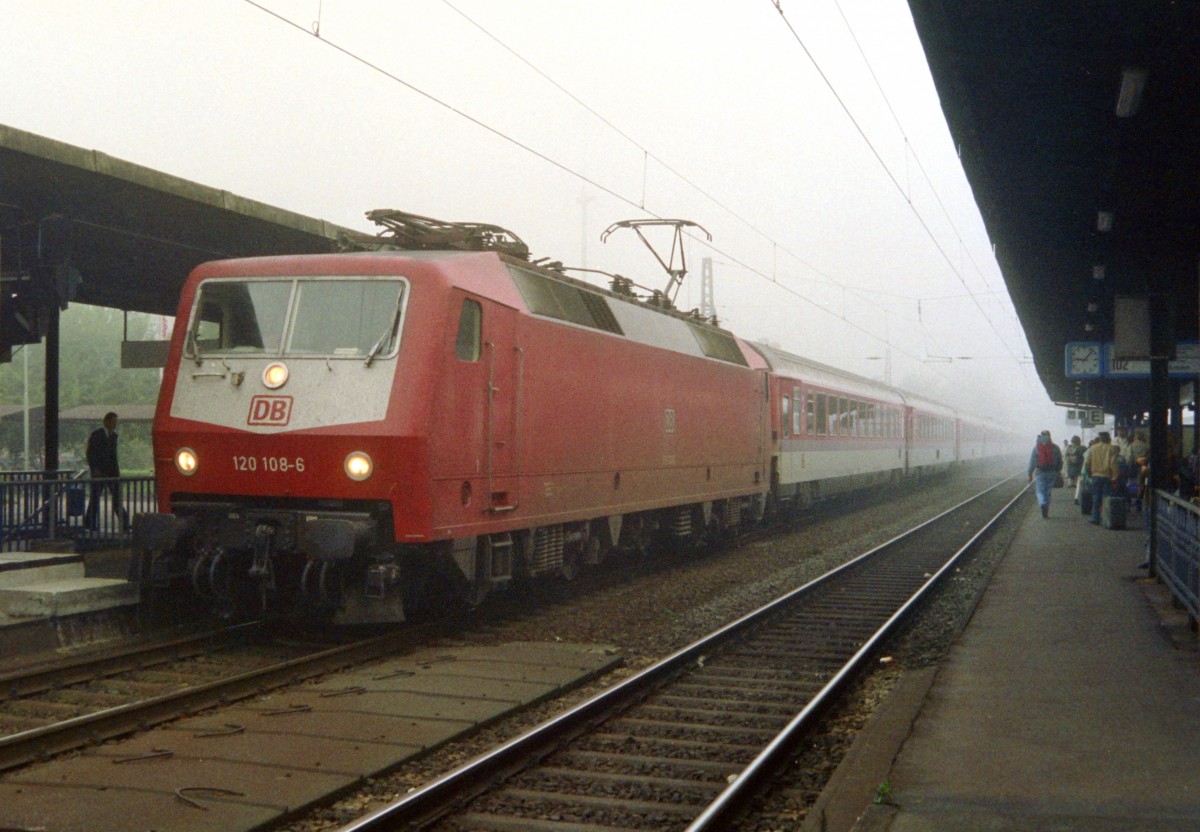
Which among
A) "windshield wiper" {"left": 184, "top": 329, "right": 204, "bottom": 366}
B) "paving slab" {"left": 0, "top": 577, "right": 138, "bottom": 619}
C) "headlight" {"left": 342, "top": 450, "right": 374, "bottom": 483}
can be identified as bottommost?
"paving slab" {"left": 0, "top": 577, "right": 138, "bottom": 619}

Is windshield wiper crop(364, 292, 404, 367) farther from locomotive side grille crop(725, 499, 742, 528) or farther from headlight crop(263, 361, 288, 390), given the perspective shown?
locomotive side grille crop(725, 499, 742, 528)

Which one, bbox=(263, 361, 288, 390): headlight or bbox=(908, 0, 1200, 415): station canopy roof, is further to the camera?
bbox=(263, 361, 288, 390): headlight

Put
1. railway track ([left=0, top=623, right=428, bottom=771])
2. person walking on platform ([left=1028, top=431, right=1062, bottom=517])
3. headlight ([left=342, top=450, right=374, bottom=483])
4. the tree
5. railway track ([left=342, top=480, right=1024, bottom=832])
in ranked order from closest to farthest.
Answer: railway track ([left=342, top=480, right=1024, bottom=832]) → railway track ([left=0, top=623, right=428, bottom=771]) → headlight ([left=342, top=450, right=374, bottom=483]) → person walking on platform ([left=1028, top=431, right=1062, bottom=517]) → the tree

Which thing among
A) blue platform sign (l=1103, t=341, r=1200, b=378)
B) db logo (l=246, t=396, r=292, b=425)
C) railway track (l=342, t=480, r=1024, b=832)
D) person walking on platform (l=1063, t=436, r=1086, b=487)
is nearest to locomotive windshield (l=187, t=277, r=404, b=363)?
db logo (l=246, t=396, r=292, b=425)

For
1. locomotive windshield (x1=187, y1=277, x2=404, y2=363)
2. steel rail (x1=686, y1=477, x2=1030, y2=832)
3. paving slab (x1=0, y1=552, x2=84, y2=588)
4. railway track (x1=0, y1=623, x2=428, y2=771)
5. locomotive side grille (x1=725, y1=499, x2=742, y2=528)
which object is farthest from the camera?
locomotive side grille (x1=725, y1=499, x2=742, y2=528)

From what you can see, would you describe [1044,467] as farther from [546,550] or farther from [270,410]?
[270,410]

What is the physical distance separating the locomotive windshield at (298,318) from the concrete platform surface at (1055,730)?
478 centimetres

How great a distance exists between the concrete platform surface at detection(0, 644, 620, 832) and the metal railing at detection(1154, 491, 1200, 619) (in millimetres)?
4938

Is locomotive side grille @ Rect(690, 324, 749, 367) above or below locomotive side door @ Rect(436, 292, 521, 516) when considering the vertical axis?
above

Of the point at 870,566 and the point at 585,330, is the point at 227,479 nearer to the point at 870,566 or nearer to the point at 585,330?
the point at 585,330

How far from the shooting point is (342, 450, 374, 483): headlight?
345 inches

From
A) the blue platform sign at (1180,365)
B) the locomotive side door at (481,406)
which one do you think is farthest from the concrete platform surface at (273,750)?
the blue platform sign at (1180,365)

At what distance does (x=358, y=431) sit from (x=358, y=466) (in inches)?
10.1

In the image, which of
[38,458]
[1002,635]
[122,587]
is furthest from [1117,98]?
[38,458]
